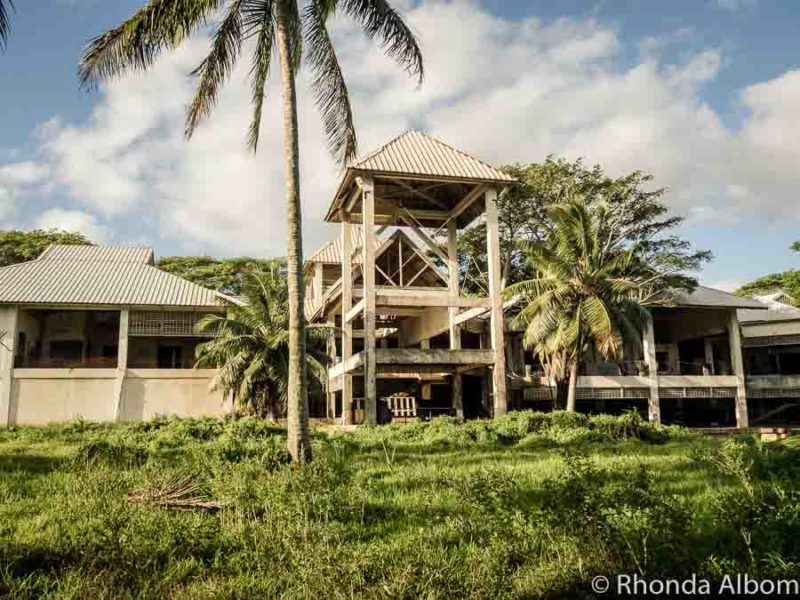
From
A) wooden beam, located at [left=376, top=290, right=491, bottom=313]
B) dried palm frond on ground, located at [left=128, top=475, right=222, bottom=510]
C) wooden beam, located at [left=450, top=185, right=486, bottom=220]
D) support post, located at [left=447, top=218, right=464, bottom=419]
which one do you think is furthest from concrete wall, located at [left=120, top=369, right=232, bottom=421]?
dried palm frond on ground, located at [left=128, top=475, right=222, bottom=510]

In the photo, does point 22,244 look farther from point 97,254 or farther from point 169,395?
point 169,395

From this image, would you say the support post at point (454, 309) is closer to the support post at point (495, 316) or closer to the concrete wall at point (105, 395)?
the support post at point (495, 316)

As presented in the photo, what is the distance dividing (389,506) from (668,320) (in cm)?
2705

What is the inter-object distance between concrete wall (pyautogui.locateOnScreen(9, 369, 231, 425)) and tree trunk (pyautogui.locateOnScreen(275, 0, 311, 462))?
13.6 metres

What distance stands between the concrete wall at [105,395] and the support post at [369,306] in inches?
253

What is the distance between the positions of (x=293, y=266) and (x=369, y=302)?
9.54 m

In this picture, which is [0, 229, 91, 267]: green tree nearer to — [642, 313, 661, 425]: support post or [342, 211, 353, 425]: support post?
[342, 211, 353, 425]: support post

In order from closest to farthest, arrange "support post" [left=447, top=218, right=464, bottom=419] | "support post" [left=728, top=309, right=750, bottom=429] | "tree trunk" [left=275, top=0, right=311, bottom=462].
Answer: "tree trunk" [left=275, top=0, right=311, bottom=462] < "support post" [left=447, top=218, right=464, bottom=419] < "support post" [left=728, top=309, right=750, bottom=429]

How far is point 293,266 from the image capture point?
10.9 meters

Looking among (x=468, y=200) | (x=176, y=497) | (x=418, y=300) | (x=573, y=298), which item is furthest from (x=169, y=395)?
(x=176, y=497)

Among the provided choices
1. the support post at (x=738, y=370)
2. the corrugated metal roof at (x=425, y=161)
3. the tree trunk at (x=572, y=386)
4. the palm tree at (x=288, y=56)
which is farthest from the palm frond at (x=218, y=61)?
the support post at (x=738, y=370)

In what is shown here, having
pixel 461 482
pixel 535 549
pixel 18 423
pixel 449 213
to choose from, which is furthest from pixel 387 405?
pixel 535 549

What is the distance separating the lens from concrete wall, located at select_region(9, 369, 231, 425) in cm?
2331

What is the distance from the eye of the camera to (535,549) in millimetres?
6285
